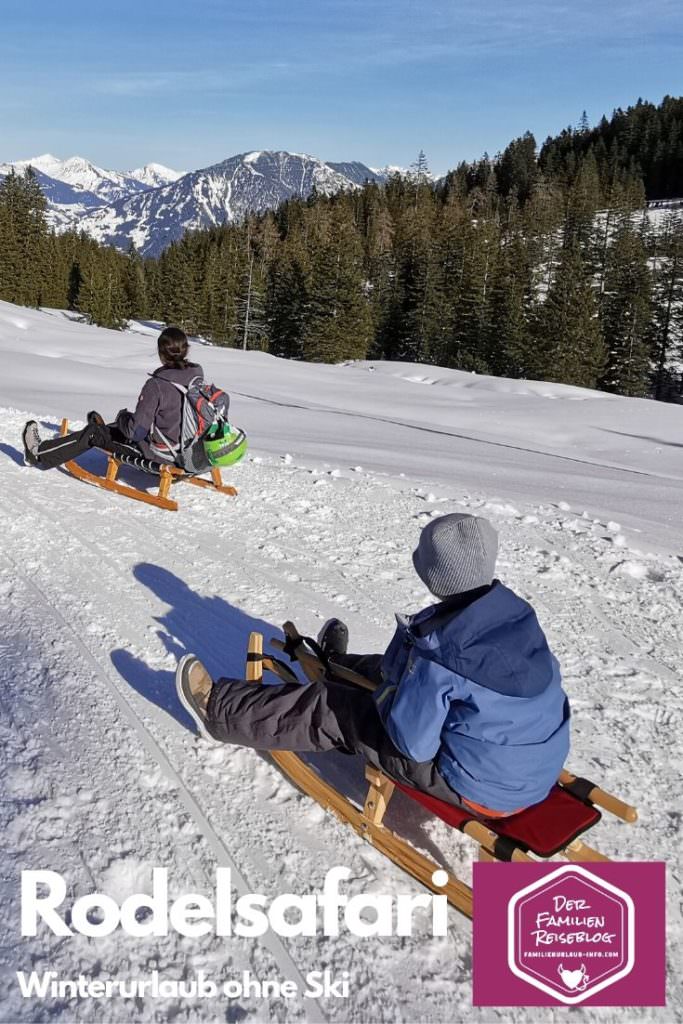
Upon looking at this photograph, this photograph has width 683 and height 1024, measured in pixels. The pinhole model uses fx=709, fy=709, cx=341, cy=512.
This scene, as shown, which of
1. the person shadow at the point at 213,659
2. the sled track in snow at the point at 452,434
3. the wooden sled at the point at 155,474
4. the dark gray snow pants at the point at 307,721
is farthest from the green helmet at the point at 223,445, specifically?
the sled track in snow at the point at 452,434

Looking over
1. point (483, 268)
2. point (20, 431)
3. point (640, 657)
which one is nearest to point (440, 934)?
point (640, 657)

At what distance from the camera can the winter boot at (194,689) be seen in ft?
11.2

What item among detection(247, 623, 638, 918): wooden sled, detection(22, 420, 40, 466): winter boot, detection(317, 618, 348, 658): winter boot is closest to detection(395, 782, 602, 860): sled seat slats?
detection(247, 623, 638, 918): wooden sled

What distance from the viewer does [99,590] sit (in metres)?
5.09

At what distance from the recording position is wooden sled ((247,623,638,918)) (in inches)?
103

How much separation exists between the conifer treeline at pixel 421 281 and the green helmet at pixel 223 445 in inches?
1367

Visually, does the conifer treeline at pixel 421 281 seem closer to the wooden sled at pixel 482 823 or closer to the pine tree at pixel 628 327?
the pine tree at pixel 628 327

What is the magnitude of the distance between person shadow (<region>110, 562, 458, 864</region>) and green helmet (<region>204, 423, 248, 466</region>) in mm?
1778

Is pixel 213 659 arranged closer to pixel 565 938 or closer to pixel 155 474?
pixel 565 938

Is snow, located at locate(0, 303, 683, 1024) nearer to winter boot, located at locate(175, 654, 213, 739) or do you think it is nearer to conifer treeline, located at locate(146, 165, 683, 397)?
winter boot, located at locate(175, 654, 213, 739)

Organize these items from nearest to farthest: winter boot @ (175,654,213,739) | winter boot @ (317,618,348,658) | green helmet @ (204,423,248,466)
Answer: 1. winter boot @ (175,654,213,739)
2. winter boot @ (317,618,348,658)
3. green helmet @ (204,423,248,466)

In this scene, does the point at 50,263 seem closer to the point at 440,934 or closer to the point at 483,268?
the point at 483,268

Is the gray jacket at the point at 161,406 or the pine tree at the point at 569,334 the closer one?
the gray jacket at the point at 161,406

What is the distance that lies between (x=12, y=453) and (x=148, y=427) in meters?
2.58
